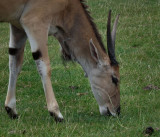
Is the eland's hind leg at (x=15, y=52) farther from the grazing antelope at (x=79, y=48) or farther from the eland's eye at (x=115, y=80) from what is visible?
the eland's eye at (x=115, y=80)

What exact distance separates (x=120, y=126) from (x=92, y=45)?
1.35 metres

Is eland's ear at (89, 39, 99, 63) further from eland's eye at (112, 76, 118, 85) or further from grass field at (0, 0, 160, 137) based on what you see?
grass field at (0, 0, 160, 137)

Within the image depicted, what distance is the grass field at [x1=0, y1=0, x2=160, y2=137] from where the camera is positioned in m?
6.07

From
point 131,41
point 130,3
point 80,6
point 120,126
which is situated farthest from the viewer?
point 130,3

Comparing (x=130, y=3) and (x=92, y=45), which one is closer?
(x=92, y=45)

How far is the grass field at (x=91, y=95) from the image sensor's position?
6066 millimetres

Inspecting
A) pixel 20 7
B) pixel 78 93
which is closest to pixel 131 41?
pixel 78 93

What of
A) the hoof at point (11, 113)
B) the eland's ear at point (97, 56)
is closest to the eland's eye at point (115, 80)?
the eland's ear at point (97, 56)

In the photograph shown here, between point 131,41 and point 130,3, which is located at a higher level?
point 131,41

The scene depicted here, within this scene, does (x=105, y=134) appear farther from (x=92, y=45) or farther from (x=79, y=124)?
(x=92, y=45)

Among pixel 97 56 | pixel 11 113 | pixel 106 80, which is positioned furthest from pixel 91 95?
pixel 11 113

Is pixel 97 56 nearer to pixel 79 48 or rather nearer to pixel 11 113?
pixel 79 48

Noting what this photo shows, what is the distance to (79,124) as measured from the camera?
6.32 meters

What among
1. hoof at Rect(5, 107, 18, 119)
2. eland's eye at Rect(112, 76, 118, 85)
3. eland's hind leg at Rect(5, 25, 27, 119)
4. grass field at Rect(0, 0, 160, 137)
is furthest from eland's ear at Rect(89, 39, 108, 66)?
hoof at Rect(5, 107, 18, 119)
